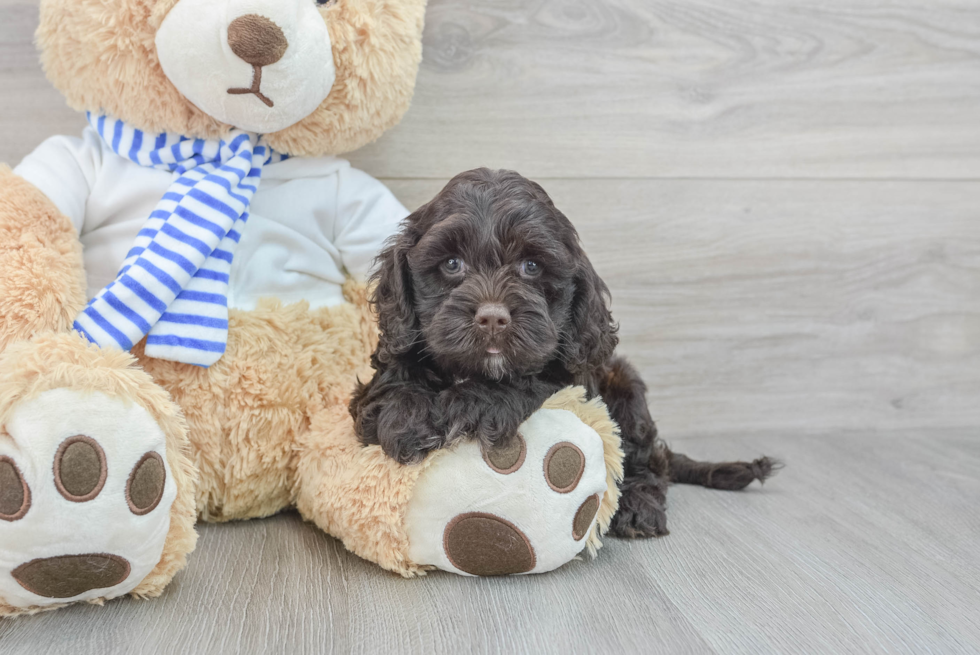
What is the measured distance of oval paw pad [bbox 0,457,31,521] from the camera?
1.09m

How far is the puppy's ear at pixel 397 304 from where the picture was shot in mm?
1404

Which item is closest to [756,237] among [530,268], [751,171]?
[751,171]

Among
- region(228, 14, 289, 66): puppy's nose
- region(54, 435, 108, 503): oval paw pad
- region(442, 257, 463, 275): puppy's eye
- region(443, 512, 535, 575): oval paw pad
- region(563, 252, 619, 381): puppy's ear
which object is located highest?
region(228, 14, 289, 66): puppy's nose

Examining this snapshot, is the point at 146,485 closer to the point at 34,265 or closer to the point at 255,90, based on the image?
the point at 34,265

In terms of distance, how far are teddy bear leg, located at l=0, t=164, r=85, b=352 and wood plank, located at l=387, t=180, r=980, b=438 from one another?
48.8 inches

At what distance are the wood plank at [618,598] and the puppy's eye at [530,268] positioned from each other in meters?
0.56

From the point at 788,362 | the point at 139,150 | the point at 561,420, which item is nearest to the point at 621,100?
the point at 788,362

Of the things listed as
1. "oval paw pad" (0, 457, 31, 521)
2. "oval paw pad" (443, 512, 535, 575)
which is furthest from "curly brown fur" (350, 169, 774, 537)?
"oval paw pad" (0, 457, 31, 521)

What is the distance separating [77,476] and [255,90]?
0.79 meters

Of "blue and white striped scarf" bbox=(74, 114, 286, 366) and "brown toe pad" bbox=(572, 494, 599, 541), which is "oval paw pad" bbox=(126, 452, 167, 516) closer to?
"blue and white striped scarf" bbox=(74, 114, 286, 366)

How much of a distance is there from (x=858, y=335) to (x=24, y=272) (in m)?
2.31

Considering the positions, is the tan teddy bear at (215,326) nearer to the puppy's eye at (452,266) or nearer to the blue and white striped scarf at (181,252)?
the blue and white striped scarf at (181,252)

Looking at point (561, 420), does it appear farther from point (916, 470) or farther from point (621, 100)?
point (916, 470)

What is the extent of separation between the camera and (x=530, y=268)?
1.39 meters
